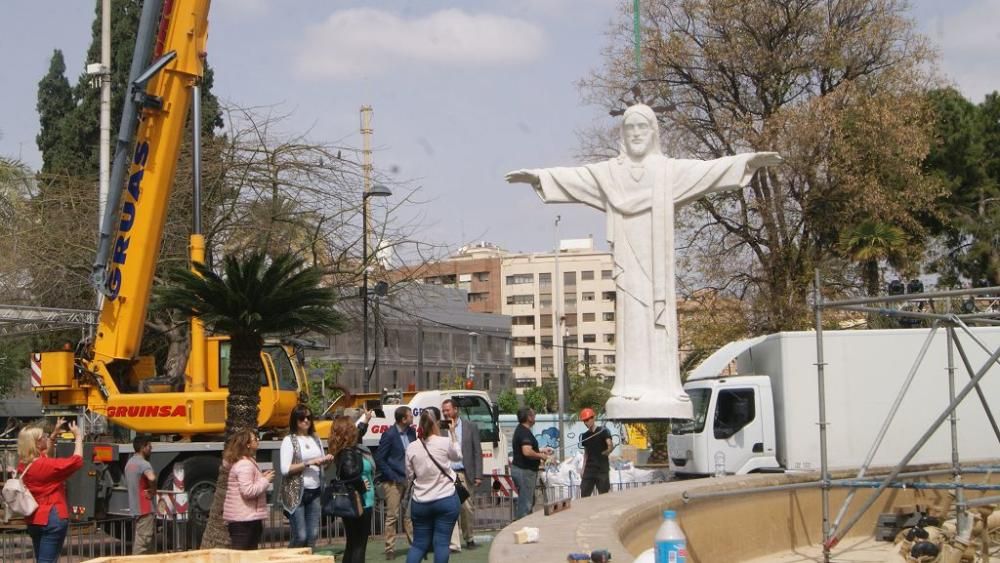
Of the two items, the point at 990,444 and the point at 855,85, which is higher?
the point at 855,85

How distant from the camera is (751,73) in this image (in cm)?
3266

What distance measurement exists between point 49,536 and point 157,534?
6854 millimetres

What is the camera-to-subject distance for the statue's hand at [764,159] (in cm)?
1553

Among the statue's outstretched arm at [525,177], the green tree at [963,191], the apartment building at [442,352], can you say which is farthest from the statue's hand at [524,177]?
the apartment building at [442,352]

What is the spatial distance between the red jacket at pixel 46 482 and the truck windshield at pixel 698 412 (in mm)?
12901

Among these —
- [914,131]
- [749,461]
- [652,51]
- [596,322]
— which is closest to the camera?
[749,461]

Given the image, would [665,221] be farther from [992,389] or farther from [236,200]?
[236,200]

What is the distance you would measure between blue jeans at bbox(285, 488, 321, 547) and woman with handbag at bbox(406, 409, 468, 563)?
1.99 metres

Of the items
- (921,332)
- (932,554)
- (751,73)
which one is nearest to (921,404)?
(921,332)

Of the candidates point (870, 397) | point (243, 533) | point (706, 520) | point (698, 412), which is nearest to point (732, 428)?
point (698, 412)

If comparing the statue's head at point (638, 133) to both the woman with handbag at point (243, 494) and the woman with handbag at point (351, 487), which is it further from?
the woman with handbag at point (243, 494)

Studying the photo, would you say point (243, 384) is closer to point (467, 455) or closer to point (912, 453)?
point (467, 455)

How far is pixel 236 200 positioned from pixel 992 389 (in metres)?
16.2

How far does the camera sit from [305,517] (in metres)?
12.4
